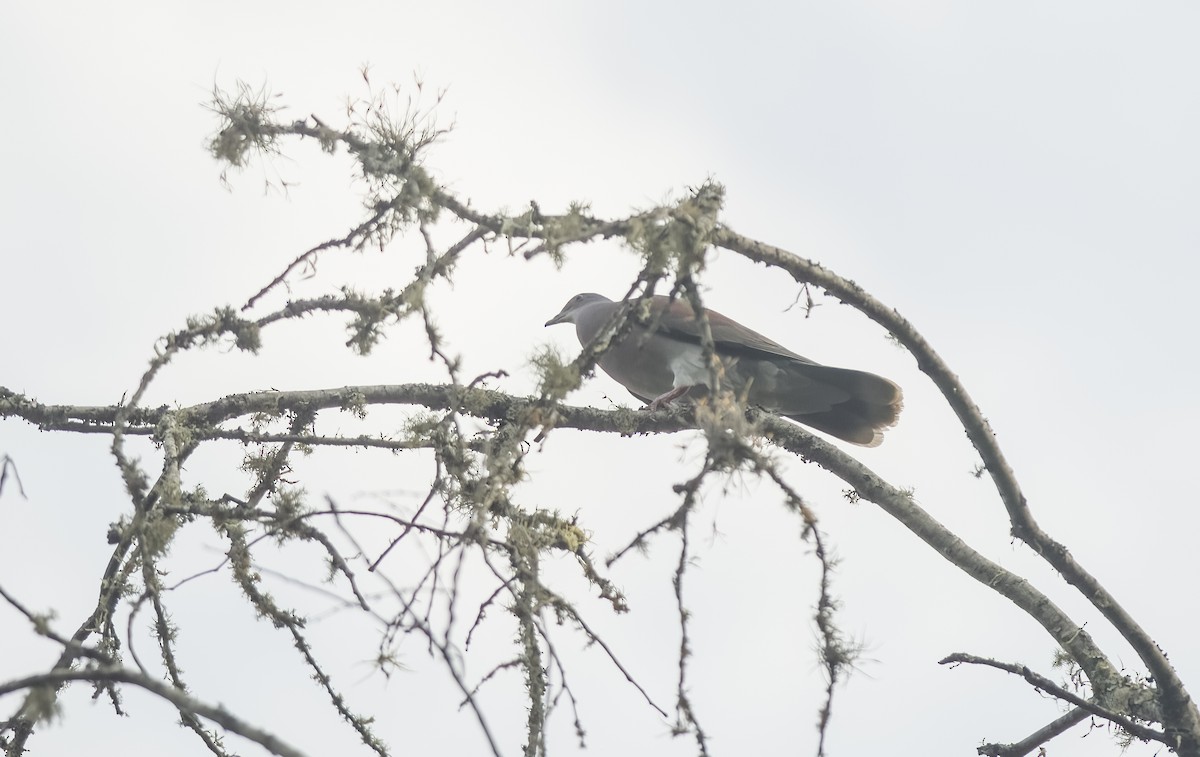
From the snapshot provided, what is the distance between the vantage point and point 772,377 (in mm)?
4777

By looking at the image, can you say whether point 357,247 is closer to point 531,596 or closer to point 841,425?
point 531,596

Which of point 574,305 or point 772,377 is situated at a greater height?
point 574,305

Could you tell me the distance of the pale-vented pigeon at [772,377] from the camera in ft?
15.3

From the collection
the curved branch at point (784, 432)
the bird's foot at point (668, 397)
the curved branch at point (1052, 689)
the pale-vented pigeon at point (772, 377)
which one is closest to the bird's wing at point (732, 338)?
the pale-vented pigeon at point (772, 377)

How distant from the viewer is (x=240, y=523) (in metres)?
2.38

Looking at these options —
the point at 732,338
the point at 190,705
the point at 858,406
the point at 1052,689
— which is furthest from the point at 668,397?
the point at 190,705

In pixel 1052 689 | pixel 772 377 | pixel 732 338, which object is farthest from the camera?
pixel 772 377

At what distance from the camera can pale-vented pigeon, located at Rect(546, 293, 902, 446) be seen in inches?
184

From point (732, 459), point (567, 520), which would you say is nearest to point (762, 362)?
point (567, 520)

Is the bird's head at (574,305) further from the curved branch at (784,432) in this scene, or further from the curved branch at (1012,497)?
the curved branch at (1012,497)

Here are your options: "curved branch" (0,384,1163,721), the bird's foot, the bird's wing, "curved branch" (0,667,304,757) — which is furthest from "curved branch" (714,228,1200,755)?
"curved branch" (0,667,304,757)

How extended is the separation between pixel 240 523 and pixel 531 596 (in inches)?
29.1

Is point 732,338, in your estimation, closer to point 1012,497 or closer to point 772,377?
point 772,377

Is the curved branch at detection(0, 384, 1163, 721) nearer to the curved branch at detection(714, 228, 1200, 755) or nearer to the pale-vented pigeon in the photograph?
the curved branch at detection(714, 228, 1200, 755)
